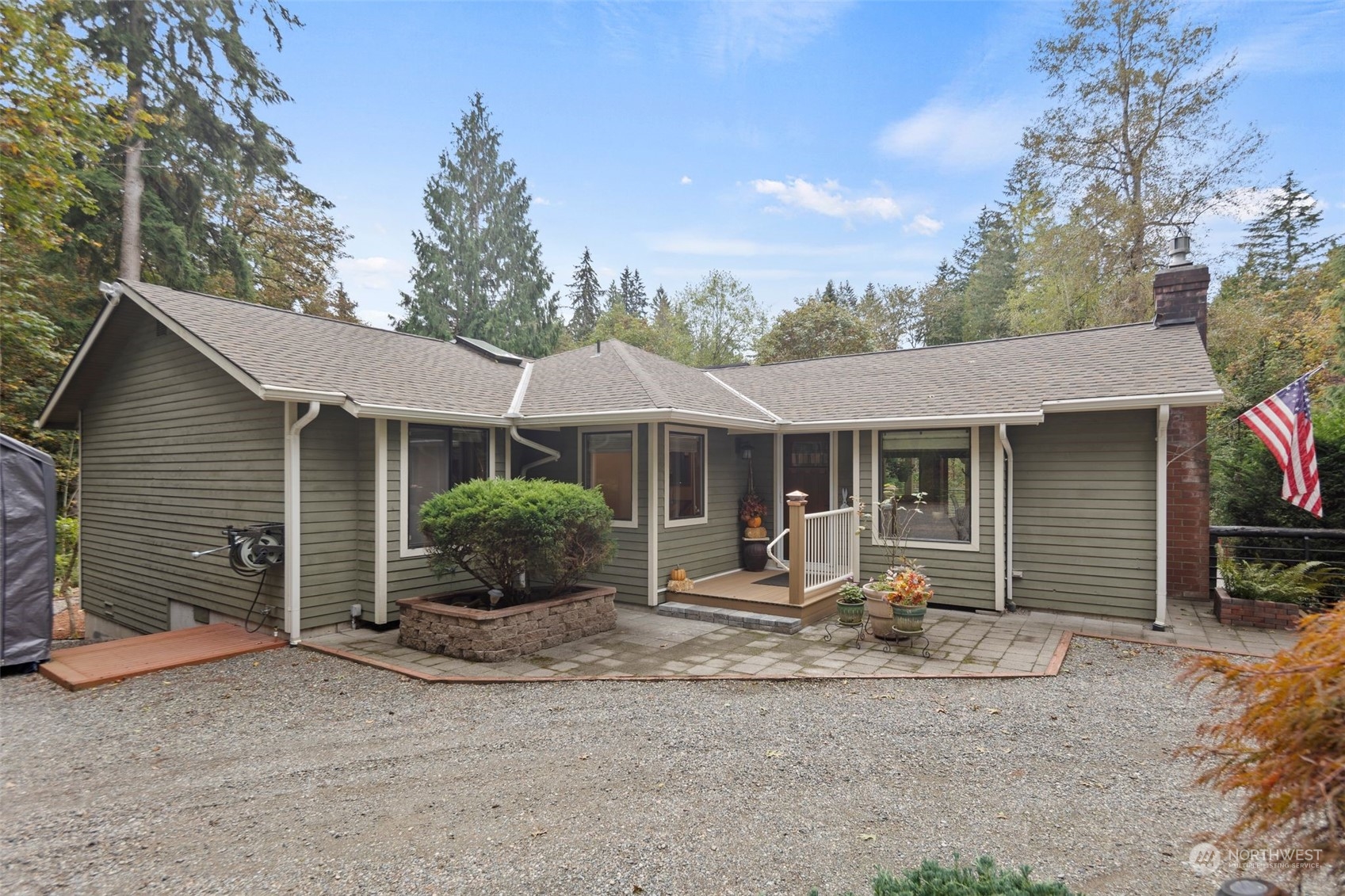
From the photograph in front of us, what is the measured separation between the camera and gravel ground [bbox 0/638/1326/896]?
264 cm

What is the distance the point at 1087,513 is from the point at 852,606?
3.08 meters

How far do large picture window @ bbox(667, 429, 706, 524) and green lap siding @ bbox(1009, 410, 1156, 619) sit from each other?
3.91 metres

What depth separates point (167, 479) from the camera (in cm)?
766

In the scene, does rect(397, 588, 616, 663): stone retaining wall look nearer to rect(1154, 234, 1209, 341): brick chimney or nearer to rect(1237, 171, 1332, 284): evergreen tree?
rect(1154, 234, 1209, 341): brick chimney

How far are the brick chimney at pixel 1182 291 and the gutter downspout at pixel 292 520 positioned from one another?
10.5 meters

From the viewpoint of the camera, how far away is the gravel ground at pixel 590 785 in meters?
→ 2.64

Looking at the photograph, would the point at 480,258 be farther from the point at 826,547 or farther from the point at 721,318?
the point at 826,547

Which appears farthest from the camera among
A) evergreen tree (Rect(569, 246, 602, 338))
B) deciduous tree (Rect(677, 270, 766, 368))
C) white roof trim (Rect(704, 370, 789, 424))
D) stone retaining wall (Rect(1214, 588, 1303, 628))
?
evergreen tree (Rect(569, 246, 602, 338))

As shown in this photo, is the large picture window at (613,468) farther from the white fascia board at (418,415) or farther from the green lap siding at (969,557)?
the green lap siding at (969,557)

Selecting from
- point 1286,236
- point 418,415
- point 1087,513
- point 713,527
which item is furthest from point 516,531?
point 1286,236

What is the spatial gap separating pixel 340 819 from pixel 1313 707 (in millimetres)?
3684

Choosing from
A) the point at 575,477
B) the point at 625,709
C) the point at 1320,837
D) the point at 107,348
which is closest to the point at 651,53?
the point at 575,477

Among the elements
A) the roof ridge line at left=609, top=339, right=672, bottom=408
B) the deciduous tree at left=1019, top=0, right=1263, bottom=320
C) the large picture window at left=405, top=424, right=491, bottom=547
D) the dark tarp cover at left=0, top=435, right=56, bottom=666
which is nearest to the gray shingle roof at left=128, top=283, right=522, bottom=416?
the large picture window at left=405, top=424, right=491, bottom=547

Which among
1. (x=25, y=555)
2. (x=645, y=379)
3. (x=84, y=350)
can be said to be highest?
(x=84, y=350)
